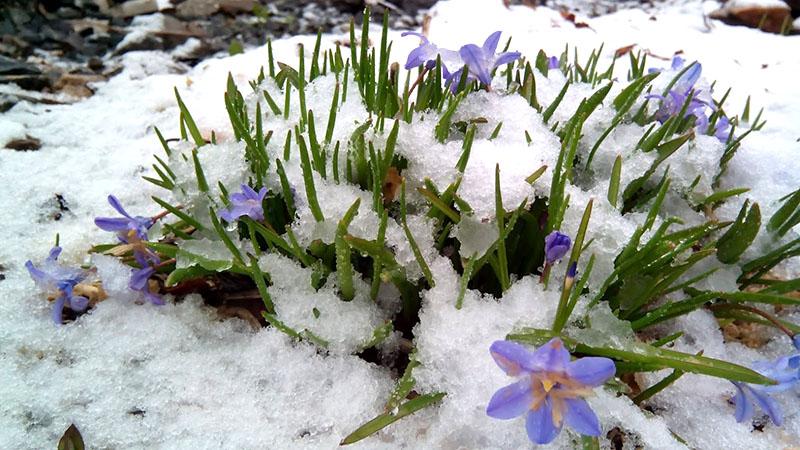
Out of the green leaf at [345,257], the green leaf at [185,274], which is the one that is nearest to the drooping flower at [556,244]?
the green leaf at [345,257]

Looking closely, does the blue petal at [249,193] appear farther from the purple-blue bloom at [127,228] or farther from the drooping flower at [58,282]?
the drooping flower at [58,282]

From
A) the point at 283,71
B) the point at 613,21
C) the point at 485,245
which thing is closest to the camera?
the point at 485,245

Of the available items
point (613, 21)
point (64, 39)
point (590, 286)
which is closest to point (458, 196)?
point (590, 286)

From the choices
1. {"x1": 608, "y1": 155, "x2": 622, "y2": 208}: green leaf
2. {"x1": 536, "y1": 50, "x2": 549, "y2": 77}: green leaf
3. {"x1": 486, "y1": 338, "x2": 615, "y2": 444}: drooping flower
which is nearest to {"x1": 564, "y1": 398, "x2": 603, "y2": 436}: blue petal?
{"x1": 486, "y1": 338, "x2": 615, "y2": 444}: drooping flower

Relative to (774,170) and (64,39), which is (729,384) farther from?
(64,39)

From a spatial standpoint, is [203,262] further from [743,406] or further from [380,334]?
[743,406]

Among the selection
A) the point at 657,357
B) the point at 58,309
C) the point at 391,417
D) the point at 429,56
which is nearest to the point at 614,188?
the point at 657,357
